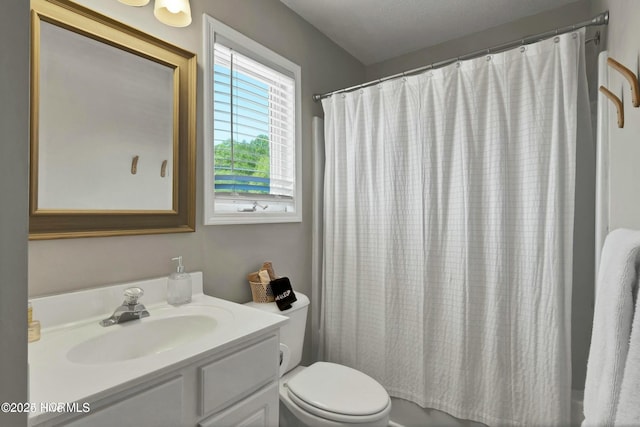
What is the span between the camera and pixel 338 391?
1.42m

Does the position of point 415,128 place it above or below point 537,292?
above

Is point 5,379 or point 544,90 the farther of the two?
point 544,90

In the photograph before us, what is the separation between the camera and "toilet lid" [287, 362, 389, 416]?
1305 mm

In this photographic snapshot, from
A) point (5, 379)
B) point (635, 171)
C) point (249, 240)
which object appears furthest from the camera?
point (249, 240)

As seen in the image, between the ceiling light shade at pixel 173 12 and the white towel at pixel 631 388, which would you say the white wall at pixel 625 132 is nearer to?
the white towel at pixel 631 388

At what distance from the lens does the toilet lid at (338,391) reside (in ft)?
4.28

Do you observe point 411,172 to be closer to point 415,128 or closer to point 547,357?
point 415,128

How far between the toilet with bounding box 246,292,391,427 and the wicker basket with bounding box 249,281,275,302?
0.03 metres

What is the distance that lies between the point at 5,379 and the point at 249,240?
53.8 inches

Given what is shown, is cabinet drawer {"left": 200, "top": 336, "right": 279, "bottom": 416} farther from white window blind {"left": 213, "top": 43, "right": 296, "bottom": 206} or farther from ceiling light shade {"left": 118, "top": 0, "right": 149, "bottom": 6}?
ceiling light shade {"left": 118, "top": 0, "right": 149, "bottom": 6}

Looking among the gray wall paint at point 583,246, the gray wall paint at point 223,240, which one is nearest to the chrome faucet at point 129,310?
the gray wall paint at point 223,240

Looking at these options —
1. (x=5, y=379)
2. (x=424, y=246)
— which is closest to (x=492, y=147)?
(x=424, y=246)

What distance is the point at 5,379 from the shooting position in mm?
303

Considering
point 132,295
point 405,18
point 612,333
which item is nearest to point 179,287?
point 132,295
